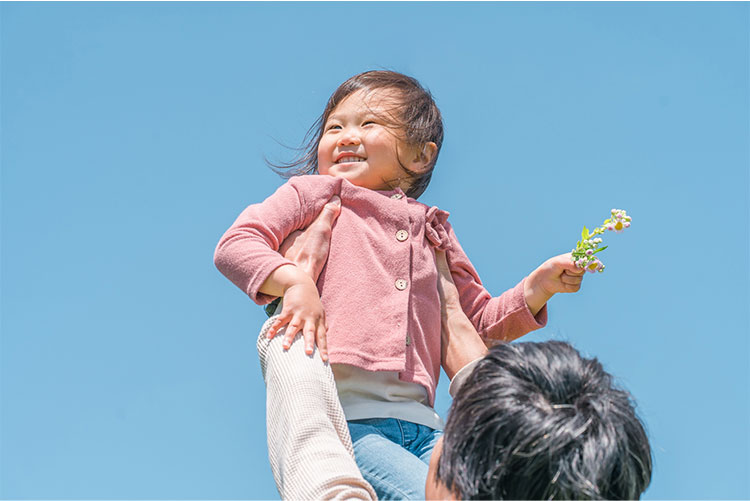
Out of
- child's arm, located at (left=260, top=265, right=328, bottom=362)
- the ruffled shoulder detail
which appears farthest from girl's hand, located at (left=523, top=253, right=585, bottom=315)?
child's arm, located at (left=260, top=265, right=328, bottom=362)

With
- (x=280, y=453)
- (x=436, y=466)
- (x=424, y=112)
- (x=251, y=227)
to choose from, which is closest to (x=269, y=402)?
(x=280, y=453)

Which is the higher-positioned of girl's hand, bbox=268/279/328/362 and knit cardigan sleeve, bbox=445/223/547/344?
knit cardigan sleeve, bbox=445/223/547/344

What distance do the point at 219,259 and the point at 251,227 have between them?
0.19 metres

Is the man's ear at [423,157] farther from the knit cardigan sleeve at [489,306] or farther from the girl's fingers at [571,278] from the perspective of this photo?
the girl's fingers at [571,278]

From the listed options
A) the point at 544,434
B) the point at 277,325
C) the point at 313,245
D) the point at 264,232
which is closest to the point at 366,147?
the point at 313,245

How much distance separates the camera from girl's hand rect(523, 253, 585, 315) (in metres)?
3.91

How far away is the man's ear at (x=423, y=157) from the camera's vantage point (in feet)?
14.5

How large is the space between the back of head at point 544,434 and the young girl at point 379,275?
102 centimetres

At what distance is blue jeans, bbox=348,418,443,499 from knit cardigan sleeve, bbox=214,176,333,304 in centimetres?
67

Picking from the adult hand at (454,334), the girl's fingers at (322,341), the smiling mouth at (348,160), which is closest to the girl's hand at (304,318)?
the girl's fingers at (322,341)

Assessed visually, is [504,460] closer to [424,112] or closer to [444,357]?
[444,357]

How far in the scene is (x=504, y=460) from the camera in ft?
6.23

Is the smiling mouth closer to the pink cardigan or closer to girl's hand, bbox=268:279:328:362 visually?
the pink cardigan

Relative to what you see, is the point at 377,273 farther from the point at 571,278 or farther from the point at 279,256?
the point at 571,278
